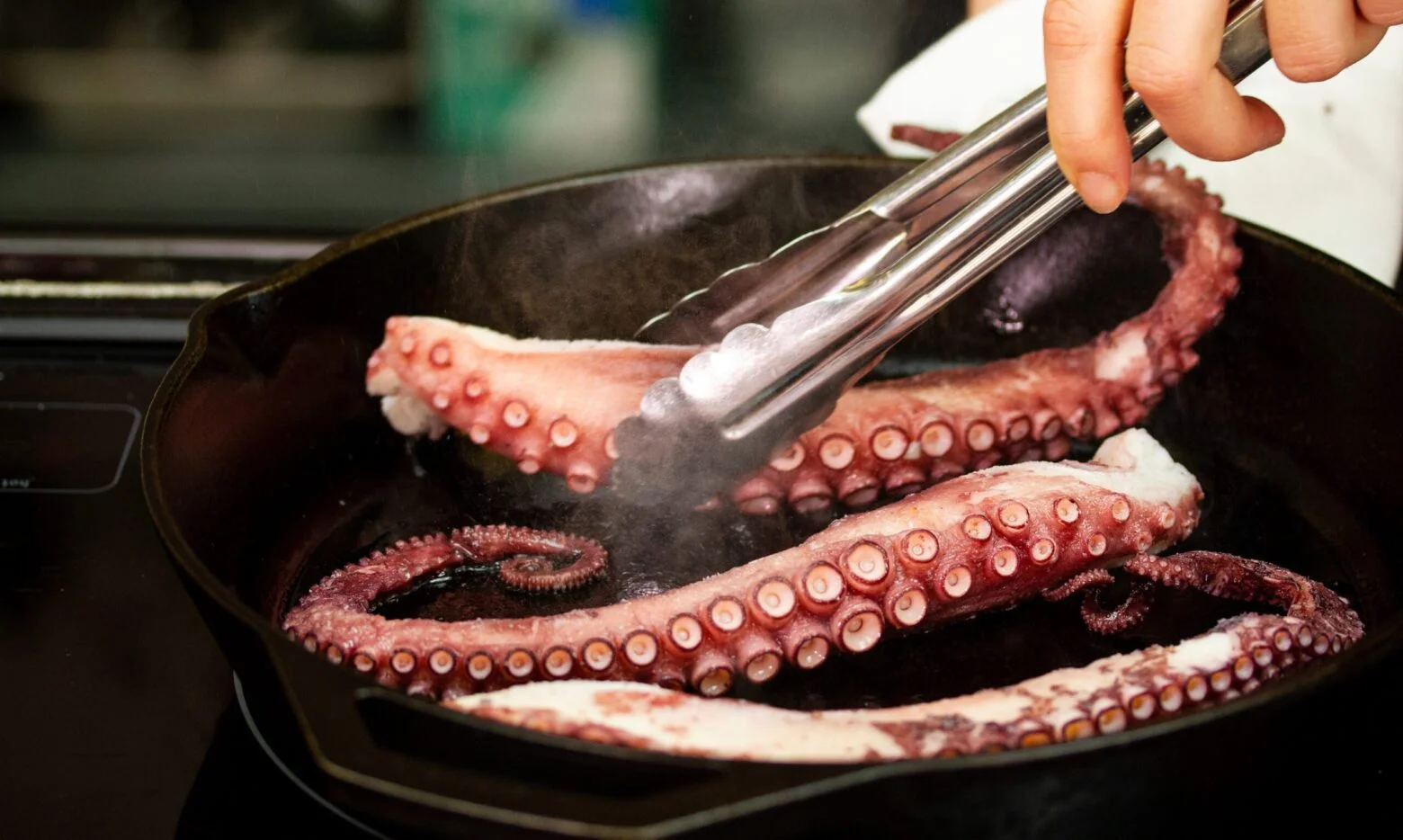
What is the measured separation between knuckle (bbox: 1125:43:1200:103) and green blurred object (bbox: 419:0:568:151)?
5.12 feet

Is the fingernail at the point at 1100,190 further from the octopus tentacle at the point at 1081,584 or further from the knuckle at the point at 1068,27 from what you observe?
the octopus tentacle at the point at 1081,584

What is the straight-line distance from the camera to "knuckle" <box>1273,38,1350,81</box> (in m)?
1.01

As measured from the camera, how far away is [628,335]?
66.7 inches

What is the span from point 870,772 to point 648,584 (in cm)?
57

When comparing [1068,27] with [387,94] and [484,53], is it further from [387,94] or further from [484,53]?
[387,94]

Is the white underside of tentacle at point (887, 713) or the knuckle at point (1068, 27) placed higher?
the knuckle at point (1068, 27)

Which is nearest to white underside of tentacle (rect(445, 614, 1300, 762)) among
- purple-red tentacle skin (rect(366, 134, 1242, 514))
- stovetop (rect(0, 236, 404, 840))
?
stovetop (rect(0, 236, 404, 840))

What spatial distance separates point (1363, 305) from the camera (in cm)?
140

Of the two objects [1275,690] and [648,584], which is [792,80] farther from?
[1275,690]

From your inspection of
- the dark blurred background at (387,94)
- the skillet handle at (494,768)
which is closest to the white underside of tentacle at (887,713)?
the skillet handle at (494,768)

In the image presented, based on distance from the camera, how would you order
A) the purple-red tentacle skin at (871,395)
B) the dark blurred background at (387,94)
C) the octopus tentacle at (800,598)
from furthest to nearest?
1. the dark blurred background at (387,94)
2. the purple-red tentacle skin at (871,395)
3. the octopus tentacle at (800,598)

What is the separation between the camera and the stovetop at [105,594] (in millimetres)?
1131

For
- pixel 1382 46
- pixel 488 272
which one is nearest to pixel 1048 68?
pixel 488 272

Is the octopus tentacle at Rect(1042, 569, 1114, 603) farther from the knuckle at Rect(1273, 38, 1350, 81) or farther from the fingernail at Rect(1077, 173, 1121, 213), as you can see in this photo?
the knuckle at Rect(1273, 38, 1350, 81)
